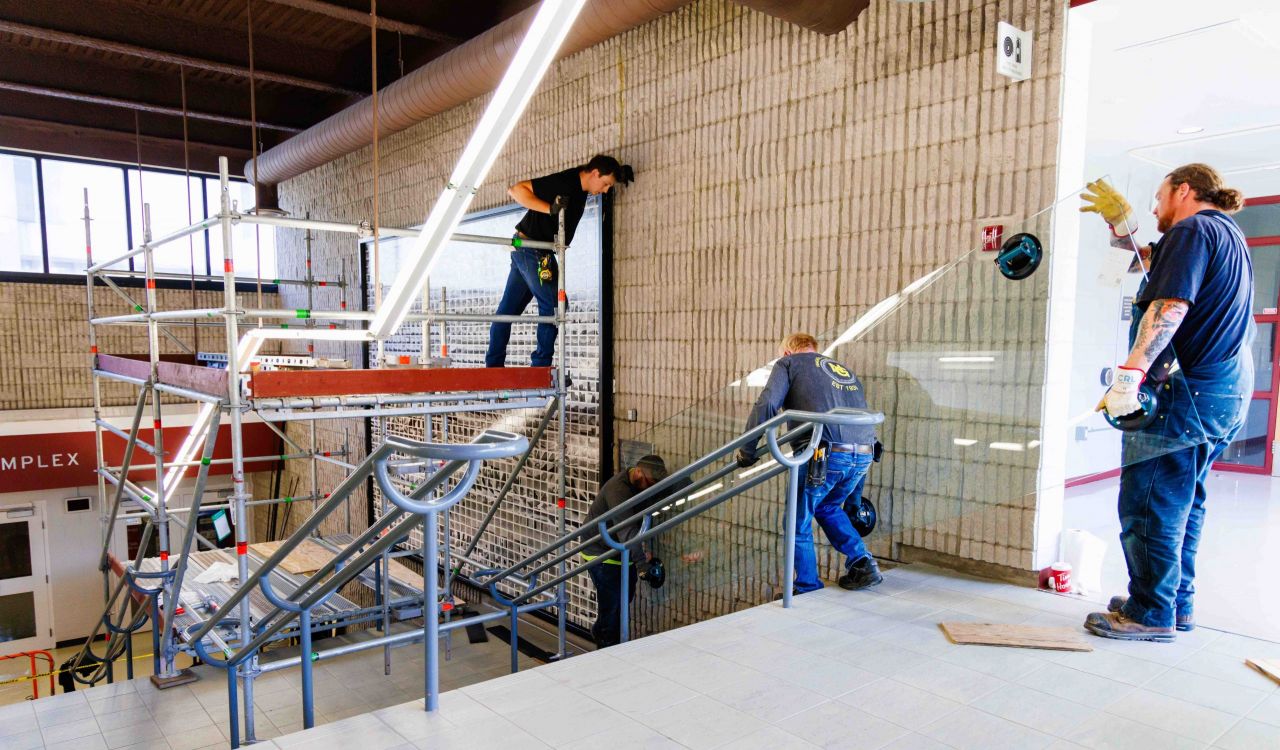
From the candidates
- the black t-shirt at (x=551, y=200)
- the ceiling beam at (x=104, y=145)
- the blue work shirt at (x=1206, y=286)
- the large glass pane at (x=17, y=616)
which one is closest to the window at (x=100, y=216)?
the ceiling beam at (x=104, y=145)

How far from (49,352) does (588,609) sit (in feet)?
23.8

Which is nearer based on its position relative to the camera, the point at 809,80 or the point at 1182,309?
the point at 1182,309

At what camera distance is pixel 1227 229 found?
2.55 metres

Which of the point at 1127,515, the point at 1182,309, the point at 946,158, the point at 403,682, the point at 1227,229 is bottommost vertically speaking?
the point at 403,682

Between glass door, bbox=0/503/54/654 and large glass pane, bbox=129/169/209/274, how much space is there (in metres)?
3.28

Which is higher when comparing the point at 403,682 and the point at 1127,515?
the point at 1127,515

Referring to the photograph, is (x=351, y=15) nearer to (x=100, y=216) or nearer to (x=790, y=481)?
(x=790, y=481)

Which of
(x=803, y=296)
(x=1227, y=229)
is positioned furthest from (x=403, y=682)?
(x=1227, y=229)

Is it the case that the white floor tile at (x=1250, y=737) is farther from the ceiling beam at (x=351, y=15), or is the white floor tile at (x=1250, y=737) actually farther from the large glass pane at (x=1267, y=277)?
the ceiling beam at (x=351, y=15)

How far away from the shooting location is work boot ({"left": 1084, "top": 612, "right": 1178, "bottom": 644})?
2.69 m

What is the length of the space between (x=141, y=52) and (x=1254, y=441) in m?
10.2

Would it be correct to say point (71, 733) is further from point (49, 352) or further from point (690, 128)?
point (49, 352)

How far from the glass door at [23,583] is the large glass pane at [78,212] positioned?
2.91 meters

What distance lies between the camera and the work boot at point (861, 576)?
11.0 ft
